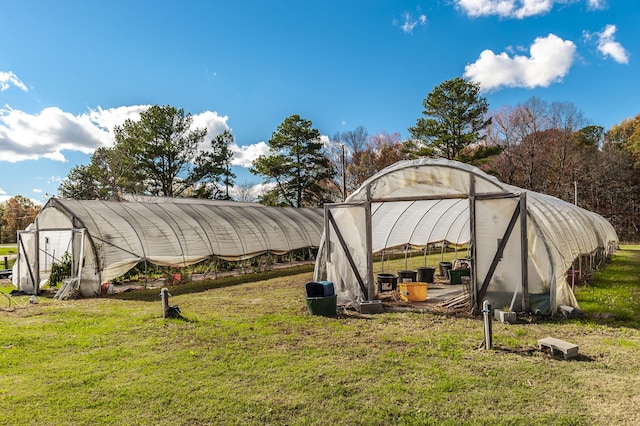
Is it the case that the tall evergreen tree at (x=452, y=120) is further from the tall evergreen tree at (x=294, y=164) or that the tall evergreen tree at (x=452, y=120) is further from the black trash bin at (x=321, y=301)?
the black trash bin at (x=321, y=301)

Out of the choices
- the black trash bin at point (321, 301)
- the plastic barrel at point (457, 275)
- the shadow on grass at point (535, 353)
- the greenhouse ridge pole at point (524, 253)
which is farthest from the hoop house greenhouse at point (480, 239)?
the plastic barrel at point (457, 275)

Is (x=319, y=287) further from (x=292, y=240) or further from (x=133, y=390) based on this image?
(x=292, y=240)

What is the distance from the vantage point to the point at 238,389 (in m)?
4.97

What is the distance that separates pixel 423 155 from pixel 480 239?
79.6 ft

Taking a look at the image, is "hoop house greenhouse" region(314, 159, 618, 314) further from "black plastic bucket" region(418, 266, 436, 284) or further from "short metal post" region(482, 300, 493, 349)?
"black plastic bucket" region(418, 266, 436, 284)

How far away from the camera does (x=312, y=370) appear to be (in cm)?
555

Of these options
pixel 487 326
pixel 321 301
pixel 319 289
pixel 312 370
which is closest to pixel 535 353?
pixel 487 326

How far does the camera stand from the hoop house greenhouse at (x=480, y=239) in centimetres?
830

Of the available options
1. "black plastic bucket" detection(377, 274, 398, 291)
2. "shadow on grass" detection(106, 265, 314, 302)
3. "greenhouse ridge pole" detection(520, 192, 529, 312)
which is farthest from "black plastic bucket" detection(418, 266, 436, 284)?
"shadow on grass" detection(106, 265, 314, 302)

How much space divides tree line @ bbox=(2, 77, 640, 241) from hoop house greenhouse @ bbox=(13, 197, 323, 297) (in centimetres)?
1666

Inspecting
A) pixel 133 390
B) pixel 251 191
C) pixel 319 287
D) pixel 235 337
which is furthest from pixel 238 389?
pixel 251 191

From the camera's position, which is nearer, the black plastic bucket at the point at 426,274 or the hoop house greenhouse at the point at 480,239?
the hoop house greenhouse at the point at 480,239

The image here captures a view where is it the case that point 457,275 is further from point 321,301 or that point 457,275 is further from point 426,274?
point 321,301

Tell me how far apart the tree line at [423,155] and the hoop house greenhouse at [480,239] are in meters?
22.1
